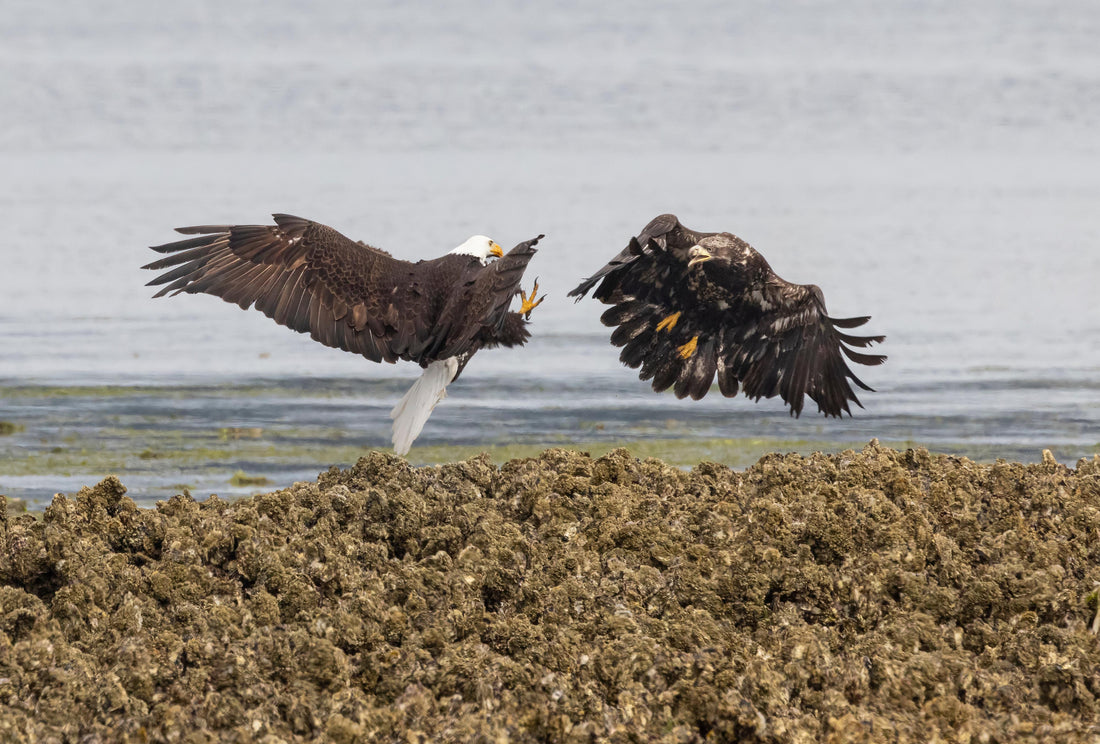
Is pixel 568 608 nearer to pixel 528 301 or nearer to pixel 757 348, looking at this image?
pixel 528 301

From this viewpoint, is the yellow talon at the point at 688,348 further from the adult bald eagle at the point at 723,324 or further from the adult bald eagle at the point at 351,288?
the adult bald eagle at the point at 351,288

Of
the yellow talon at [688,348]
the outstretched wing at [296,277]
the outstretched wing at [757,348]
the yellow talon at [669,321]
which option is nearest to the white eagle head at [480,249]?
the outstretched wing at [296,277]

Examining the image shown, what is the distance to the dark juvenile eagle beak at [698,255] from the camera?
7527 millimetres

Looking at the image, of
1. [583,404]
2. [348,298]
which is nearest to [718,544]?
[348,298]

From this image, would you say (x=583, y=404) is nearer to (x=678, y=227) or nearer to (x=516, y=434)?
(x=516, y=434)

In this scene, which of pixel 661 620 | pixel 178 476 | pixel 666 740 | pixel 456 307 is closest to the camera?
pixel 666 740

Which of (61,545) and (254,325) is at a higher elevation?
(254,325)

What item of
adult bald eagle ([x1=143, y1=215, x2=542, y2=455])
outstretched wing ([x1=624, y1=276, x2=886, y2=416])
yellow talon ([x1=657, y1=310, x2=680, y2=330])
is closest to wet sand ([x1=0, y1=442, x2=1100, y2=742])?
adult bald eagle ([x1=143, y1=215, x2=542, y2=455])

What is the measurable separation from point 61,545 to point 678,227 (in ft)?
10.7

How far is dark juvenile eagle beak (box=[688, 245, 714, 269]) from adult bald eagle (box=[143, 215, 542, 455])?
755 millimetres

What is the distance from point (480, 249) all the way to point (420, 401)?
2.64ft

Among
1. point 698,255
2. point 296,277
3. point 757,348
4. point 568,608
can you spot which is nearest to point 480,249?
point 296,277

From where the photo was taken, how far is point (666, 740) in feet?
14.4

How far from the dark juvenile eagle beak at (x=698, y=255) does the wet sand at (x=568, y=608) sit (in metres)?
1.01
